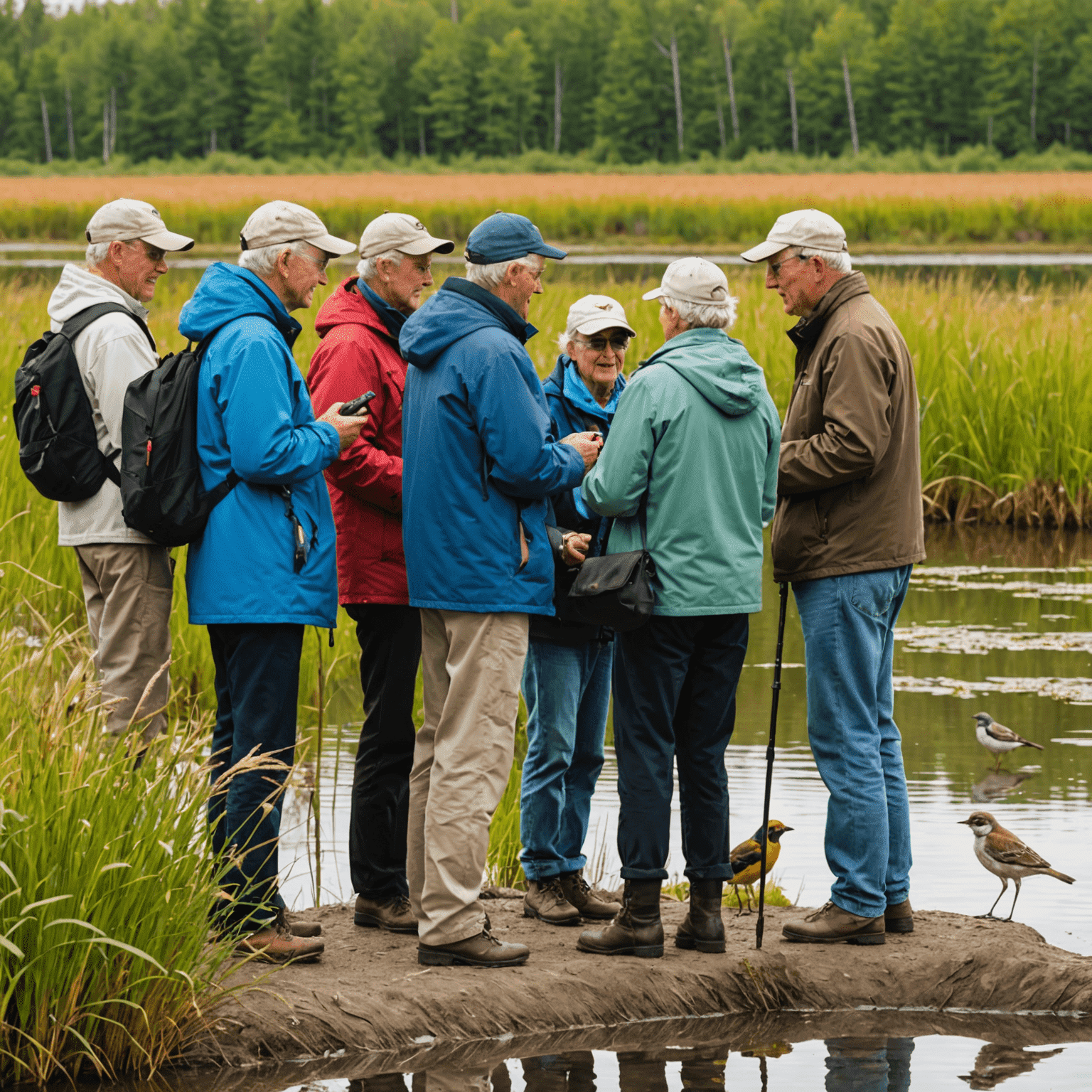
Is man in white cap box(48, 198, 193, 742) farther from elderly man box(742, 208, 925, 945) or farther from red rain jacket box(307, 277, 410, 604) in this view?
elderly man box(742, 208, 925, 945)

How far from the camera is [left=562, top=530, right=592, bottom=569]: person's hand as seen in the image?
4.93 m

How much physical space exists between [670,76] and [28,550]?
91.3 m

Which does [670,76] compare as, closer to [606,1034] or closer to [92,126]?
[92,126]

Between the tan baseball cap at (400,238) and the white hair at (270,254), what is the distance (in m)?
0.30

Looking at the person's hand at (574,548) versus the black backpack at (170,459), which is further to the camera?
the person's hand at (574,548)

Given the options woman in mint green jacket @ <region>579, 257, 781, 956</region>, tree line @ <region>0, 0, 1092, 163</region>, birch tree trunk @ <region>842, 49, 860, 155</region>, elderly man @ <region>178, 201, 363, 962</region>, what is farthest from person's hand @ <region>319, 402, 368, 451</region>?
birch tree trunk @ <region>842, 49, 860, 155</region>

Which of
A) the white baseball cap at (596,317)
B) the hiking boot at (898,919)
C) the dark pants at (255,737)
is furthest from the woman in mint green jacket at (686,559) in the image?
the dark pants at (255,737)

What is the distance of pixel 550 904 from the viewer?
201 inches

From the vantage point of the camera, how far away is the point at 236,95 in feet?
328

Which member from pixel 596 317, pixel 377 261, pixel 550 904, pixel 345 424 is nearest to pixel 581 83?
pixel 596 317

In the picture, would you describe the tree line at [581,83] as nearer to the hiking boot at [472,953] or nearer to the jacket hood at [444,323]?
the jacket hood at [444,323]

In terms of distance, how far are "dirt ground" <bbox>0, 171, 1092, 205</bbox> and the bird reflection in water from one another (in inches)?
1646

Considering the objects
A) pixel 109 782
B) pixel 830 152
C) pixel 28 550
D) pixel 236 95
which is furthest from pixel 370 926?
pixel 236 95

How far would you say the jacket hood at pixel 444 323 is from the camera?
4.44 meters
